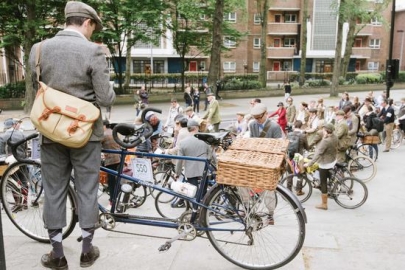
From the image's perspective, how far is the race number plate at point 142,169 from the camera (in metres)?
4.09

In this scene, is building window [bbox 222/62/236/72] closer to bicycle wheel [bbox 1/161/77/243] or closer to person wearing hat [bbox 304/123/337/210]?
person wearing hat [bbox 304/123/337/210]

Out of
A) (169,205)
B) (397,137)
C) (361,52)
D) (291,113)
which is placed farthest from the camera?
(361,52)

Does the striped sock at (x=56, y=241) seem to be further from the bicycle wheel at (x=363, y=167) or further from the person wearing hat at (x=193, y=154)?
the bicycle wheel at (x=363, y=167)

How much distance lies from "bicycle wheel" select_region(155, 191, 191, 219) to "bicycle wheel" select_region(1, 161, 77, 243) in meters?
2.03

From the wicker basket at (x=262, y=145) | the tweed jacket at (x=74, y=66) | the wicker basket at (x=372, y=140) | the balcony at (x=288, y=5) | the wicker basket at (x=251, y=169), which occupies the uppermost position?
the balcony at (x=288, y=5)

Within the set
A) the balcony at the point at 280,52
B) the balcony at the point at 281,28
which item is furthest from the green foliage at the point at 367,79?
the balcony at the point at 281,28

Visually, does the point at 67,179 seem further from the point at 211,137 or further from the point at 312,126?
the point at 312,126

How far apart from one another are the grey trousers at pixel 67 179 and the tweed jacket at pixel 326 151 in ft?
15.7

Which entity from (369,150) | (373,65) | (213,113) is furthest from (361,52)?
(369,150)

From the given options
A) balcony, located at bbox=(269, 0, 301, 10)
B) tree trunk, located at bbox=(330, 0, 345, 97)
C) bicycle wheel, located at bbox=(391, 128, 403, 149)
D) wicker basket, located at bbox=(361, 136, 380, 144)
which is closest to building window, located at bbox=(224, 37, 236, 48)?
tree trunk, located at bbox=(330, 0, 345, 97)

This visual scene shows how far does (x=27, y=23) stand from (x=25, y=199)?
690 inches

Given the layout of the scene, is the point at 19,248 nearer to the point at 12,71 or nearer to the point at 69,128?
the point at 69,128

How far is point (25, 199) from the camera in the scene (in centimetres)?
469

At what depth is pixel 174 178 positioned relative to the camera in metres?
7.02
